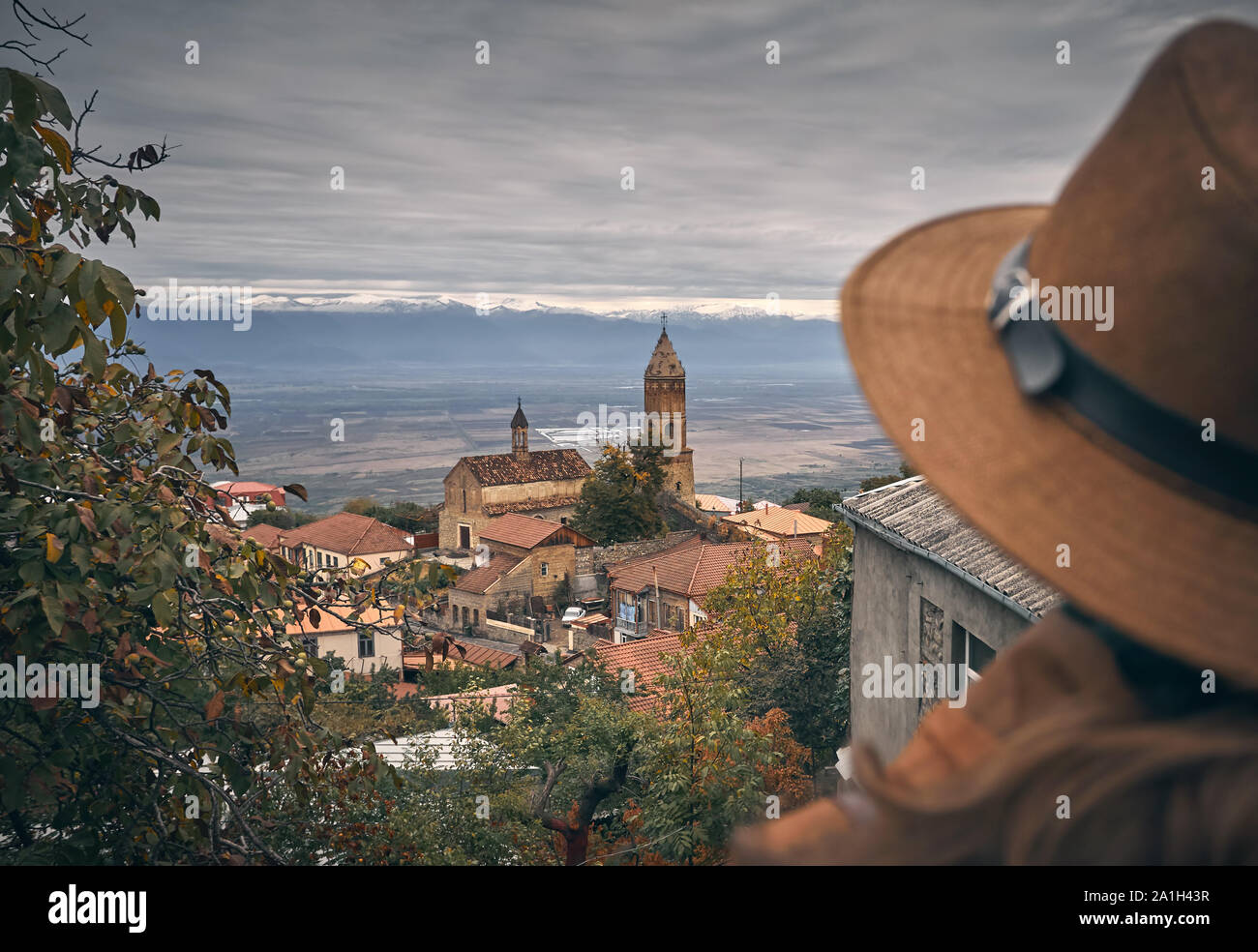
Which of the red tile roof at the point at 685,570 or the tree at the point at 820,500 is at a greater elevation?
the tree at the point at 820,500

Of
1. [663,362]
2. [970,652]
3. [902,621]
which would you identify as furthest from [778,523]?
[970,652]

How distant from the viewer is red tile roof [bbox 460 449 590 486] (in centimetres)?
7262

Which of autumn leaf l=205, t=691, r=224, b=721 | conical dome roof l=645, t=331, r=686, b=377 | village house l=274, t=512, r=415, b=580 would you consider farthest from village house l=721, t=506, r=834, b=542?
autumn leaf l=205, t=691, r=224, b=721

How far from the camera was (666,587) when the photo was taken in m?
42.1

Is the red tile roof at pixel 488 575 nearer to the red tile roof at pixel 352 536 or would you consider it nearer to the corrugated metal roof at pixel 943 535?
the red tile roof at pixel 352 536

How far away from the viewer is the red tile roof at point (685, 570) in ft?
134

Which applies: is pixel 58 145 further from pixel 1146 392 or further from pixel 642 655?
pixel 642 655

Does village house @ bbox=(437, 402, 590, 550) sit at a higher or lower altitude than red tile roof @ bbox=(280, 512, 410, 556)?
higher

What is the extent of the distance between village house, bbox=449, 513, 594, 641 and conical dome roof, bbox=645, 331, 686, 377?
108ft

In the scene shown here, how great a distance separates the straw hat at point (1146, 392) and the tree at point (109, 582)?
2965mm

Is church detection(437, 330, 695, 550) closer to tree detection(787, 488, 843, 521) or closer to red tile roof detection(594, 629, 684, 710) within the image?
tree detection(787, 488, 843, 521)

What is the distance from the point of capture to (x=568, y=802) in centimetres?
1475

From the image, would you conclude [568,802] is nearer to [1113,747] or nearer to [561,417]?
[1113,747]

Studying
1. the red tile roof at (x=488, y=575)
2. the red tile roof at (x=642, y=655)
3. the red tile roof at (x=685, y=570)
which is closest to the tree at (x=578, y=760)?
the red tile roof at (x=642, y=655)
